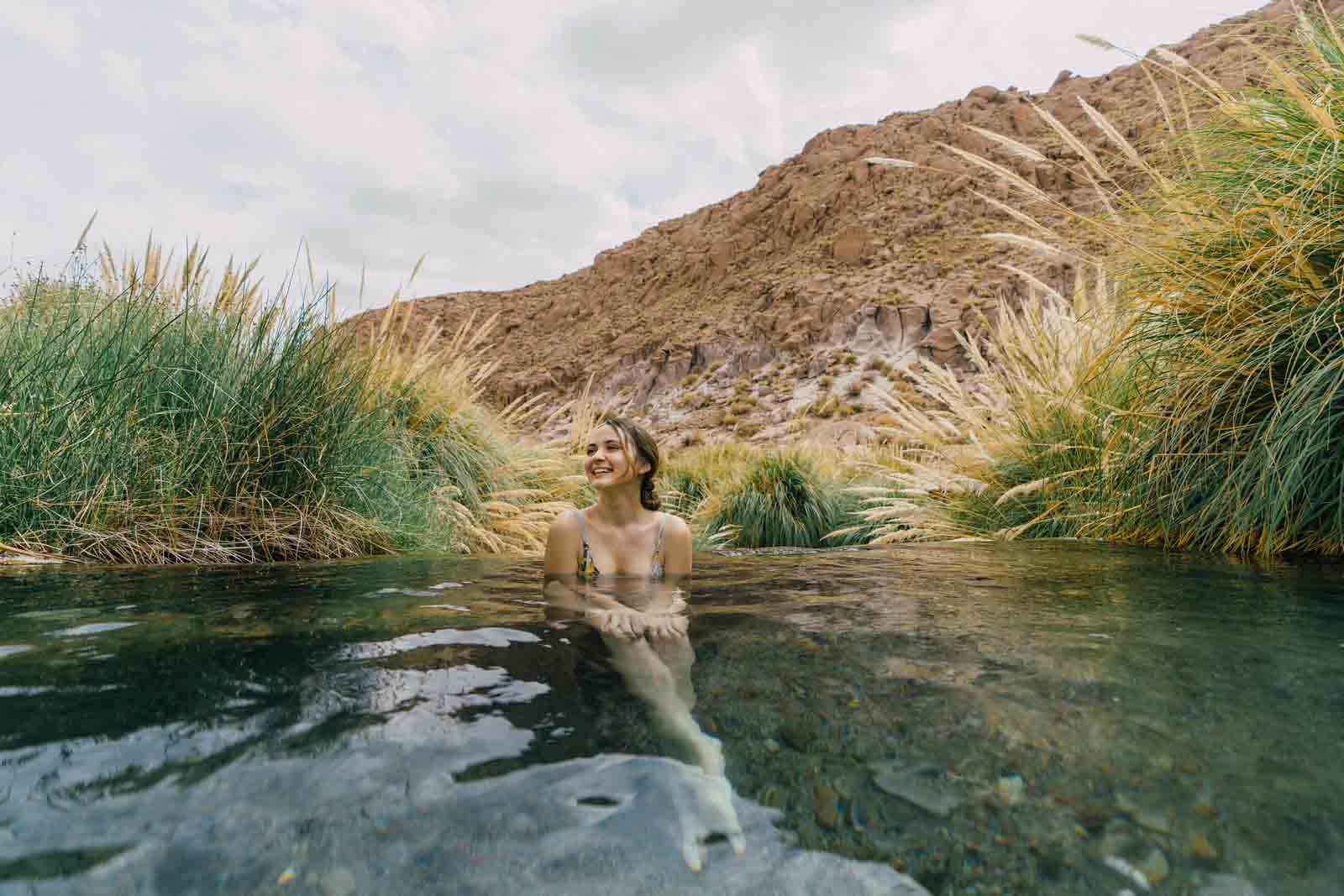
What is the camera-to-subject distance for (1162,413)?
3.66 m

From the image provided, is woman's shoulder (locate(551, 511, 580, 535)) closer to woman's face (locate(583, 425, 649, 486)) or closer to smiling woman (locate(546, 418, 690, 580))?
smiling woman (locate(546, 418, 690, 580))

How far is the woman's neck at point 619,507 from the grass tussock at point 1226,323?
2.09 m

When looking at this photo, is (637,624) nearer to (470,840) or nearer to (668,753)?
(668,753)

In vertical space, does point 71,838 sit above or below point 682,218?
below

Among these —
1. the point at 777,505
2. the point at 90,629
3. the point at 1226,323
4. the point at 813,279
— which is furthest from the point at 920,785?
the point at 813,279

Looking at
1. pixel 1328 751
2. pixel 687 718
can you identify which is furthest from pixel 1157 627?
pixel 687 718

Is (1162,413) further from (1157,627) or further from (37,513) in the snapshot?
(37,513)

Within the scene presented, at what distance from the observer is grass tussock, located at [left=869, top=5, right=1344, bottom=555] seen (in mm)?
3143

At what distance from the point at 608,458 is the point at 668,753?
2.15 meters

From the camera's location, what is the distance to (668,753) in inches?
49.7

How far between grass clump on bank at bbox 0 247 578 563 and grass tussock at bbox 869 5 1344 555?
12.3ft

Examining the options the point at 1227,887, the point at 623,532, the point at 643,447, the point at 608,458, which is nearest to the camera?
the point at 1227,887

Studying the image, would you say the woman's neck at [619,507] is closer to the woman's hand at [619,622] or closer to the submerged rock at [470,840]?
the woman's hand at [619,622]

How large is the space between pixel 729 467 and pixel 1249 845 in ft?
31.9
